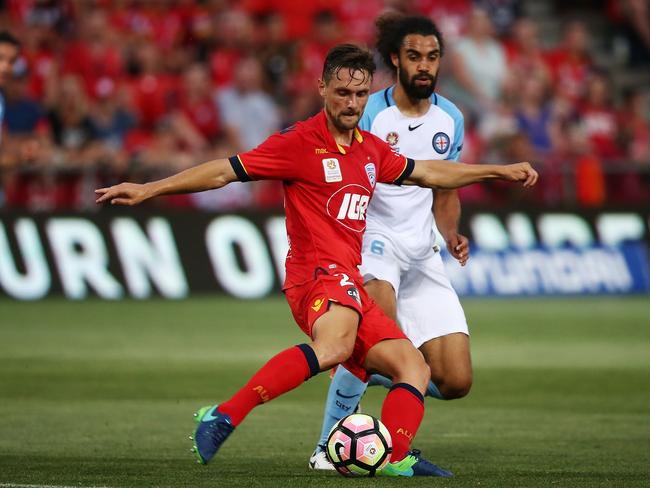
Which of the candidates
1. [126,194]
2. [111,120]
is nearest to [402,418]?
[126,194]

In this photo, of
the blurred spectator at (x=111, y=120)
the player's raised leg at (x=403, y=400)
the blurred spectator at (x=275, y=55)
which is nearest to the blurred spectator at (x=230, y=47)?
the blurred spectator at (x=275, y=55)

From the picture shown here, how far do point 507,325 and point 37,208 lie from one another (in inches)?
262

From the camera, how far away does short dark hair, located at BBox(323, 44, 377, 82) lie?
23.1 ft

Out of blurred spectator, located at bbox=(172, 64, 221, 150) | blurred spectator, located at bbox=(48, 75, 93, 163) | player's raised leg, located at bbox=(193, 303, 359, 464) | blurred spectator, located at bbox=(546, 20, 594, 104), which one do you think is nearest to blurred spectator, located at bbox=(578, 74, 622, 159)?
blurred spectator, located at bbox=(546, 20, 594, 104)

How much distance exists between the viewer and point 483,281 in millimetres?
19422

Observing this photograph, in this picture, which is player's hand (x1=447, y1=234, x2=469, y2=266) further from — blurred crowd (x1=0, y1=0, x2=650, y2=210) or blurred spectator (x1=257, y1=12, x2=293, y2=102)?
blurred spectator (x1=257, y1=12, x2=293, y2=102)

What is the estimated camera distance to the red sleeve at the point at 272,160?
6.97m

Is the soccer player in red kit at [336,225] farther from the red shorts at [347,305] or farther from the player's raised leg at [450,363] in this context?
the player's raised leg at [450,363]

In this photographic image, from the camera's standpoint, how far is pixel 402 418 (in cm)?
688

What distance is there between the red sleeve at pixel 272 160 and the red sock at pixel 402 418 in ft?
4.25

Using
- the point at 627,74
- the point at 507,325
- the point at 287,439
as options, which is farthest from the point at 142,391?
the point at 627,74

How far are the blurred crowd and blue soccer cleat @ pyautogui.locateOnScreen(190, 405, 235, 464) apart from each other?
39.4 ft

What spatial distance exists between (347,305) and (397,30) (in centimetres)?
225

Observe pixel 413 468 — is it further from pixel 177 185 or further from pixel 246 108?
pixel 246 108
